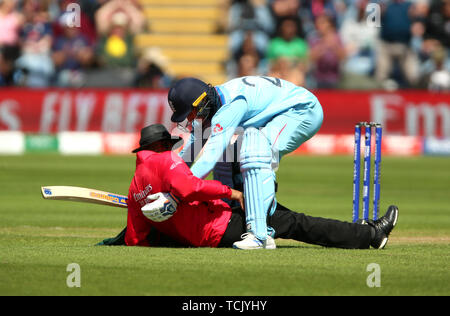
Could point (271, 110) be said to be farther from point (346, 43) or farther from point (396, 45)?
point (346, 43)

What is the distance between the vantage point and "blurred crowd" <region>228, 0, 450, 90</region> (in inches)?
876

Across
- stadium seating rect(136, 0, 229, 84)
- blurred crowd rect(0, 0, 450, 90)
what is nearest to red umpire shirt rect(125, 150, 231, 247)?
blurred crowd rect(0, 0, 450, 90)

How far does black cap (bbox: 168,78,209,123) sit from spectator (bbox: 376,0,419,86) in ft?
50.4

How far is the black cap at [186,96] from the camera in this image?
7.55m

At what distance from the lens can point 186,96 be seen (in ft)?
24.8

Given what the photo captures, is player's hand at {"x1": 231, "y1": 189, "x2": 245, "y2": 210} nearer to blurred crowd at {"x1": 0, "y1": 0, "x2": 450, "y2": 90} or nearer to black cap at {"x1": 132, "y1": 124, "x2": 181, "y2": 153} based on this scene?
black cap at {"x1": 132, "y1": 124, "x2": 181, "y2": 153}

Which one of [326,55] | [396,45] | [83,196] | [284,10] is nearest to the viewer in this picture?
[83,196]

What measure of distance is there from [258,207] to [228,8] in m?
18.5

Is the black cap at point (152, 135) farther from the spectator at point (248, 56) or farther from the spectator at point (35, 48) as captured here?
the spectator at point (35, 48)

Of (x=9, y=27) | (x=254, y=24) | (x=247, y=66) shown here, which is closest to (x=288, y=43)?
(x=254, y=24)

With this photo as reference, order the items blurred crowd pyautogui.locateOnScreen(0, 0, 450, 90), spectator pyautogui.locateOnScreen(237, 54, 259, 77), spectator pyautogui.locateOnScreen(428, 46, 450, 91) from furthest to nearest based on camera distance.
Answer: blurred crowd pyautogui.locateOnScreen(0, 0, 450, 90)
spectator pyautogui.locateOnScreen(428, 46, 450, 91)
spectator pyautogui.locateOnScreen(237, 54, 259, 77)

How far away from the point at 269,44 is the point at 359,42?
244 cm

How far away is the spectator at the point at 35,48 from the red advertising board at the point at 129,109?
1106 millimetres
